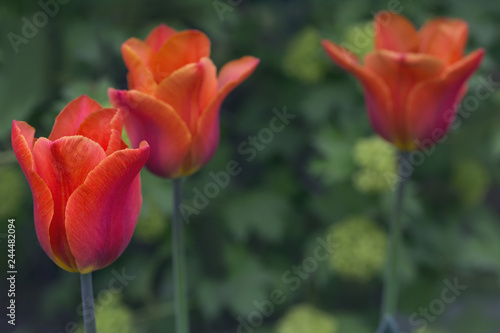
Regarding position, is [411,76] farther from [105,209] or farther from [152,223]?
[152,223]

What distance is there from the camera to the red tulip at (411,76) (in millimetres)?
553

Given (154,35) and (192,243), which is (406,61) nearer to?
(154,35)

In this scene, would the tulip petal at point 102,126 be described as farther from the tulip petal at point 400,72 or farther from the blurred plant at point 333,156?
the blurred plant at point 333,156

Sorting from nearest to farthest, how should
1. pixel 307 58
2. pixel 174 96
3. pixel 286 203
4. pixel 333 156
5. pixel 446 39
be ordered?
pixel 174 96
pixel 446 39
pixel 333 156
pixel 307 58
pixel 286 203

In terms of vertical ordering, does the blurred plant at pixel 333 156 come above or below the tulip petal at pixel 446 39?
below

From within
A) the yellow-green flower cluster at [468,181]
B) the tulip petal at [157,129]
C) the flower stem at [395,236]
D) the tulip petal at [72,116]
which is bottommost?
the yellow-green flower cluster at [468,181]

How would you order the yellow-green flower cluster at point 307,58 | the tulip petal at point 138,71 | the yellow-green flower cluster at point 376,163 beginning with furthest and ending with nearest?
1. the yellow-green flower cluster at point 307,58
2. the yellow-green flower cluster at point 376,163
3. the tulip petal at point 138,71

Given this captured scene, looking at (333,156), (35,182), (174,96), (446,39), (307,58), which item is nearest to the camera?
(35,182)

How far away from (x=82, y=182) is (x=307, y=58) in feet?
2.83

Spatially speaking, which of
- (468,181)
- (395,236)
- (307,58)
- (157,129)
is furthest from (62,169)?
(468,181)

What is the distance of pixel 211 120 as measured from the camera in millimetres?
515

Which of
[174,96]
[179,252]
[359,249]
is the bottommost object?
[359,249]

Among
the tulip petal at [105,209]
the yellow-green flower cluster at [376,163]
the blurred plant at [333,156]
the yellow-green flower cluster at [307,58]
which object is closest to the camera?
the tulip petal at [105,209]

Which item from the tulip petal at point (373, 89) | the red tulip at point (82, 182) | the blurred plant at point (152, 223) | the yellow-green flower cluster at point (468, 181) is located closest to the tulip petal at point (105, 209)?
the red tulip at point (82, 182)
